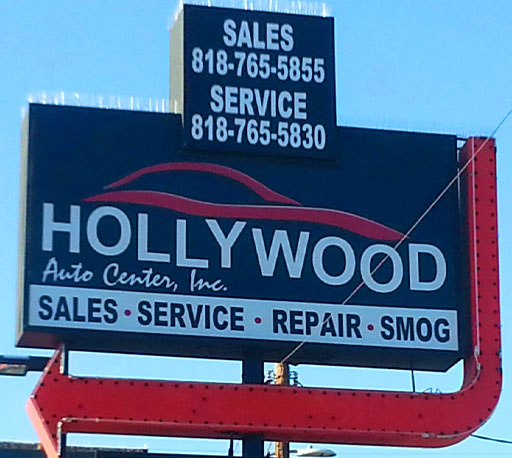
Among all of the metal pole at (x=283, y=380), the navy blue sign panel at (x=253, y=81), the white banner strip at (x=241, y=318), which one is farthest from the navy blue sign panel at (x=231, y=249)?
the metal pole at (x=283, y=380)

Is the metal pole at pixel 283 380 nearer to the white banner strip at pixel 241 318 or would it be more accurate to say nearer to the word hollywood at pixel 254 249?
the word hollywood at pixel 254 249

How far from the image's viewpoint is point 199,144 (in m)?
20.6

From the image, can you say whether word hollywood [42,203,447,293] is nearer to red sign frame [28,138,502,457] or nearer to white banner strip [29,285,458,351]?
white banner strip [29,285,458,351]

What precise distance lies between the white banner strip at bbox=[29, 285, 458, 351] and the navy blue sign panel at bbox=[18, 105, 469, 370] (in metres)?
0.02

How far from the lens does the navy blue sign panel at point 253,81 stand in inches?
818

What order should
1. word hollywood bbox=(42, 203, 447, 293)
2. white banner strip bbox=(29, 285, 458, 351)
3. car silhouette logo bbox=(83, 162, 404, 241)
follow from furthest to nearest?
1. car silhouette logo bbox=(83, 162, 404, 241)
2. word hollywood bbox=(42, 203, 447, 293)
3. white banner strip bbox=(29, 285, 458, 351)

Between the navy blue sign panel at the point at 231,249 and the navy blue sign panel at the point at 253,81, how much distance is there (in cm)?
25

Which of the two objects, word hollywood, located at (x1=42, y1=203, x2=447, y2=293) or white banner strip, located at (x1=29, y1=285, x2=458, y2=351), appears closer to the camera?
white banner strip, located at (x1=29, y1=285, x2=458, y2=351)

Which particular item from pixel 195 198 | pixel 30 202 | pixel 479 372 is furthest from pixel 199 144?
pixel 479 372

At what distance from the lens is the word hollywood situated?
1980 centimetres

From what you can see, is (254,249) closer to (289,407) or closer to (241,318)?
(241,318)

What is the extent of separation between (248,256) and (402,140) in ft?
8.75

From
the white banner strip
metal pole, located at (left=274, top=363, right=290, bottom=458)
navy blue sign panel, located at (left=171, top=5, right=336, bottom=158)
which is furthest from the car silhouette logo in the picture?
metal pole, located at (left=274, top=363, right=290, bottom=458)

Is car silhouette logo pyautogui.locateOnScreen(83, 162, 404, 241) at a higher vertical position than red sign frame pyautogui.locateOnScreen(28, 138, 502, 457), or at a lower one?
higher
